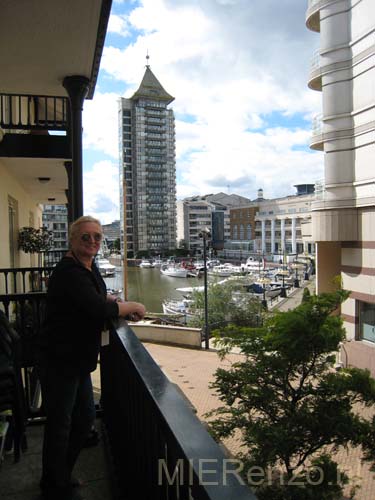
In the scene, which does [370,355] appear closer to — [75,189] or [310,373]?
[310,373]

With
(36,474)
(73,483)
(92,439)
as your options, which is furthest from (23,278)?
(73,483)

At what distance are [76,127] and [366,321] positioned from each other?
1434 cm

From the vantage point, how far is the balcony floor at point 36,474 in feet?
8.57

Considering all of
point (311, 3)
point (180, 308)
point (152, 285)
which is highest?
point (311, 3)

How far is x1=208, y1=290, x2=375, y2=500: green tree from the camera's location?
638 cm

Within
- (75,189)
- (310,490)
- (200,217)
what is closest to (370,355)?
(310,490)

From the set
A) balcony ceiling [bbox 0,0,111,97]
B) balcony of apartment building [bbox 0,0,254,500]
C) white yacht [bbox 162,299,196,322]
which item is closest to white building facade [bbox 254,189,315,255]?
white yacht [bbox 162,299,196,322]

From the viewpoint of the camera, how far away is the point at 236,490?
98 centimetres

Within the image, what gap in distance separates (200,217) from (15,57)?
11723 cm

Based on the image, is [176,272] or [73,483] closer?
[73,483]

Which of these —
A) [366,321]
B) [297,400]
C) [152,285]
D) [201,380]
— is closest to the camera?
[297,400]

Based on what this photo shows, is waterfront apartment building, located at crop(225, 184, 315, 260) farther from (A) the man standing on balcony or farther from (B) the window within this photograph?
(A) the man standing on balcony

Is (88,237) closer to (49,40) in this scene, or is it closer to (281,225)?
(49,40)

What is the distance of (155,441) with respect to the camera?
1.61m
